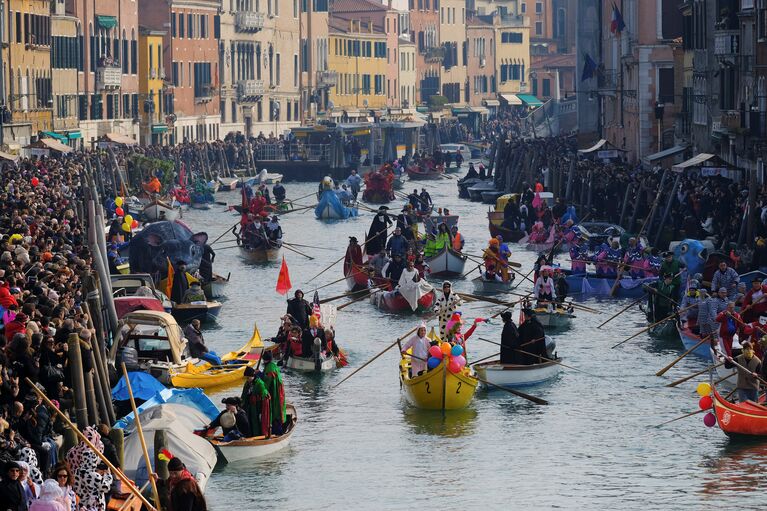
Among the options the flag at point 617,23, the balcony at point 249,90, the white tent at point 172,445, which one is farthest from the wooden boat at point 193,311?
the balcony at point 249,90

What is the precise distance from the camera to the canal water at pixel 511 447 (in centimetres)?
2741

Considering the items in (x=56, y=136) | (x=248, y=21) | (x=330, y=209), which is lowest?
(x=330, y=209)

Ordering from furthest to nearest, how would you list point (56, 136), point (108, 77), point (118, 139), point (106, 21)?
point (108, 77) < point (106, 21) < point (118, 139) < point (56, 136)

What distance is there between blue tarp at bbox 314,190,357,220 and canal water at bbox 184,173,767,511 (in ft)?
107

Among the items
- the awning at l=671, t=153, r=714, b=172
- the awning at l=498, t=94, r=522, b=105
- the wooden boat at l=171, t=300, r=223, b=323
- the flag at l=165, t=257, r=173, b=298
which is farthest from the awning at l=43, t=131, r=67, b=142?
the awning at l=498, t=94, r=522, b=105

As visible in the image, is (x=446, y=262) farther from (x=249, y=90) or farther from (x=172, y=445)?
(x=249, y=90)

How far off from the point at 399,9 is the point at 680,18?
8042cm

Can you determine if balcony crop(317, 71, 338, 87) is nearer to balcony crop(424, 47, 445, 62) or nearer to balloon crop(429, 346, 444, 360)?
balcony crop(424, 47, 445, 62)

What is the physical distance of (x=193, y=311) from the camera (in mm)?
41906

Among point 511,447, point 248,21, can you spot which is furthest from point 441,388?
point 248,21

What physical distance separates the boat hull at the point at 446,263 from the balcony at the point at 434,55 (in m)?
112

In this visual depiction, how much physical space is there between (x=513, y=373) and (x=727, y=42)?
960 inches

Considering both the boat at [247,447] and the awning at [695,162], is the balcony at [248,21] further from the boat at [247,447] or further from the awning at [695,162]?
the boat at [247,447]

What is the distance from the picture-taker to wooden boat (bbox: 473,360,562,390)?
34156mm
